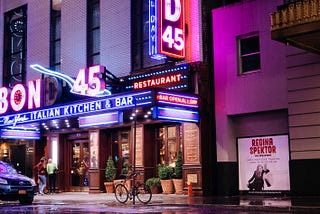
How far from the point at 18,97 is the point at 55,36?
5.02 m

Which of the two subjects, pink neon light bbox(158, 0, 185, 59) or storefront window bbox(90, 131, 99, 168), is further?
storefront window bbox(90, 131, 99, 168)

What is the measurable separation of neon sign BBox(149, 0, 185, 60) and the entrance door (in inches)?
358

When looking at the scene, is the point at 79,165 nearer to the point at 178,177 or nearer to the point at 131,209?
the point at 178,177

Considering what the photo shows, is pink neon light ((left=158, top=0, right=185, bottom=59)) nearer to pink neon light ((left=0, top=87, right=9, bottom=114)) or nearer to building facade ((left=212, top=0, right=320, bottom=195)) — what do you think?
building facade ((left=212, top=0, right=320, bottom=195))

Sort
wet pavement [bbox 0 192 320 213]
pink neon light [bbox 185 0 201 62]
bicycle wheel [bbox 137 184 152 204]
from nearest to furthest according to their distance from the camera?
wet pavement [bbox 0 192 320 213] → bicycle wheel [bbox 137 184 152 204] → pink neon light [bbox 185 0 201 62]

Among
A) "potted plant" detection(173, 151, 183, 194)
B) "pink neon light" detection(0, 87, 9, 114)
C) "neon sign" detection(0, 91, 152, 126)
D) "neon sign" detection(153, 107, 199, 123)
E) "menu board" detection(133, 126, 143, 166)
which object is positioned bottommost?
"potted plant" detection(173, 151, 183, 194)

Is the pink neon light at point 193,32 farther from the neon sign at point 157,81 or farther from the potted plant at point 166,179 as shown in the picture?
the potted plant at point 166,179

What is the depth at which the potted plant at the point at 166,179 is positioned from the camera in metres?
25.5

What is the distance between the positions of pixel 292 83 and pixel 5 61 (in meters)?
21.1

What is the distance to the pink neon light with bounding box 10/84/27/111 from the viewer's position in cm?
2997

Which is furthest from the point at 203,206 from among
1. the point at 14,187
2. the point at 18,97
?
the point at 18,97

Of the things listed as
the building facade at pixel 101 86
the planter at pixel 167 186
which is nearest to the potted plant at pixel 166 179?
the planter at pixel 167 186

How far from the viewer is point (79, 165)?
31203mm

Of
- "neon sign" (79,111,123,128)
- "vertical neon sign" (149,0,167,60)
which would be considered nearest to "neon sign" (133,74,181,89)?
"vertical neon sign" (149,0,167,60)
